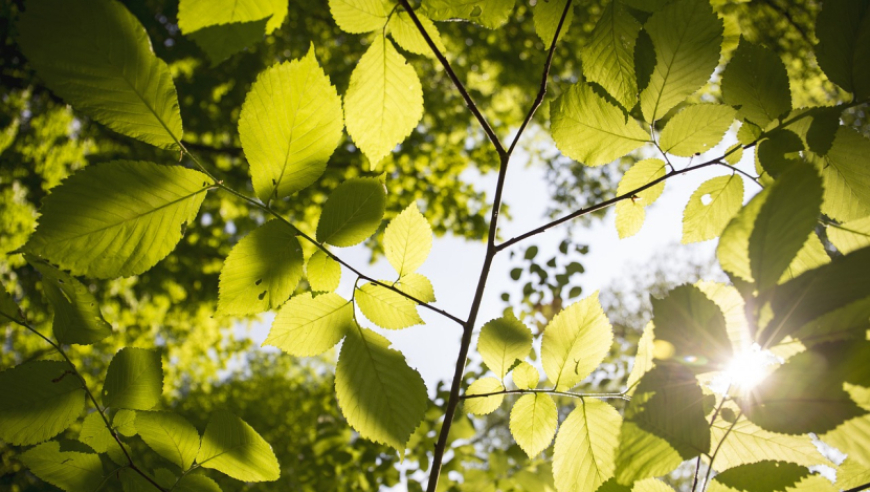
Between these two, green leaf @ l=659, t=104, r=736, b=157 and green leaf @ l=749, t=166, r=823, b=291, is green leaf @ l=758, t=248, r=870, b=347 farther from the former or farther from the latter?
green leaf @ l=659, t=104, r=736, b=157

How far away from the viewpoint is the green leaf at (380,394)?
0.62 metres

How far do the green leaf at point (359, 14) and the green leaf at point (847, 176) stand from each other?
624 mm

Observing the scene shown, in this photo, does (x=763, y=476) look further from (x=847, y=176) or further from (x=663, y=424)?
(x=847, y=176)

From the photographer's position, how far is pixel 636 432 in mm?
424

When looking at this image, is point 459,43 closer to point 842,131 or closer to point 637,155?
point 637,155

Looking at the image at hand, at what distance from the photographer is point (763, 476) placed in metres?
0.44

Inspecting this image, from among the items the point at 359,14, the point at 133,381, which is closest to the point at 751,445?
the point at 359,14

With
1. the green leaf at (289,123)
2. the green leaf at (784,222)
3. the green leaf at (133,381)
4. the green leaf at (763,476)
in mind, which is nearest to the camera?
the green leaf at (784,222)

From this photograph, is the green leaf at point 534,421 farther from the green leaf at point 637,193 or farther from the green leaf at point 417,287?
the green leaf at point 637,193

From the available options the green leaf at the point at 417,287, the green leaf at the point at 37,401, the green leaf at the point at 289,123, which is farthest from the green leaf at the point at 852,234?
the green leaf at the point at 37,401

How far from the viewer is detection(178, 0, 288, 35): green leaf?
473mm

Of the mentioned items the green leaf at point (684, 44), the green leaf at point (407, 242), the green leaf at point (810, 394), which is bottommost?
the green leaf at point (810, 394)

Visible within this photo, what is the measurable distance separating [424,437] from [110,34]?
2.77m

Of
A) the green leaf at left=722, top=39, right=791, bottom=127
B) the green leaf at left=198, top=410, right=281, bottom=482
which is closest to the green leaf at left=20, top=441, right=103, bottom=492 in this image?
the green leaf at left=198, top=410, right=281, bottom=482
